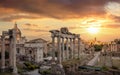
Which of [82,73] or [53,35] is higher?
[53,35]

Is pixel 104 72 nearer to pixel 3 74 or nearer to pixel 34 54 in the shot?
pixel 3 74

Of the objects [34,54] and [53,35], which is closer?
[53,35]

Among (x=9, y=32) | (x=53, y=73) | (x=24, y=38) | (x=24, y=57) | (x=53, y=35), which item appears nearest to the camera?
(x=53, y=73)

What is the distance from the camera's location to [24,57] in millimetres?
70562

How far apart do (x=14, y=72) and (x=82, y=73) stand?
10.2 m

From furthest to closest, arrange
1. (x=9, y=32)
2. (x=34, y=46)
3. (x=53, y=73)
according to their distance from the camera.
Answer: (x=34, y=46), (x=9, y=32), (x=53, y=73)

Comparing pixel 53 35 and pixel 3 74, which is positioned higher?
pixel 53 35

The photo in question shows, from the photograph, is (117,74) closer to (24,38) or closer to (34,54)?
(34,54)

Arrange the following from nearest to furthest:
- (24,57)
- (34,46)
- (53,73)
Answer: (53,73) < (24,57) < (34,46)

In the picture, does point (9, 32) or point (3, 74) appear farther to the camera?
point (9, 32)

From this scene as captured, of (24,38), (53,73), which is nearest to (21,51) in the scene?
(24,38)

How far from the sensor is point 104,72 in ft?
119

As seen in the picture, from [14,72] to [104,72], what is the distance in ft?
40.7

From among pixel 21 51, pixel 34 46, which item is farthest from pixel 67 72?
pixel 21 51
